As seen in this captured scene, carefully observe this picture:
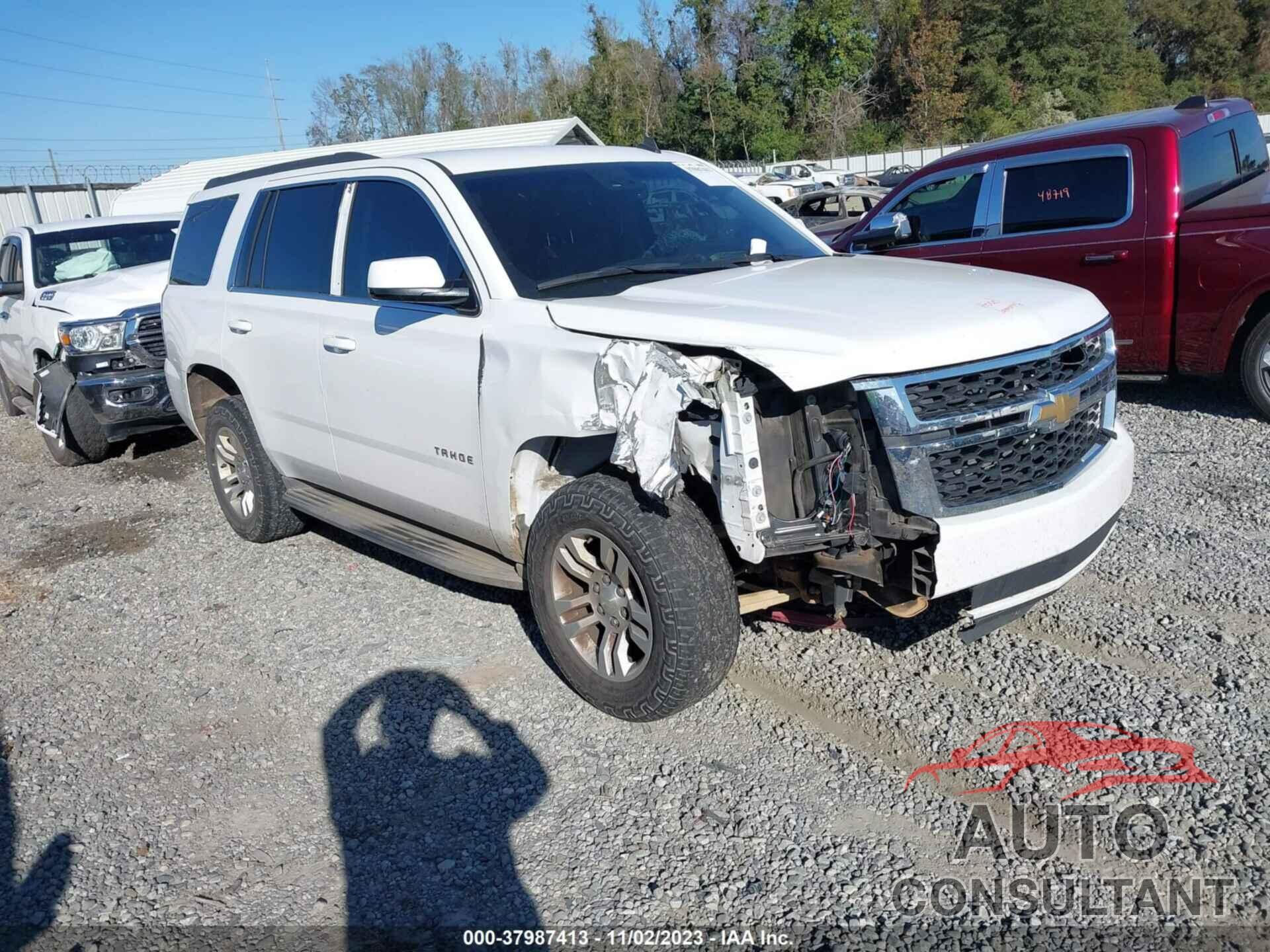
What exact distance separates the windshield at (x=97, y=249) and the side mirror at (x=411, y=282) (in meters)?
6.49

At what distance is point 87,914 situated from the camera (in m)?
3.02

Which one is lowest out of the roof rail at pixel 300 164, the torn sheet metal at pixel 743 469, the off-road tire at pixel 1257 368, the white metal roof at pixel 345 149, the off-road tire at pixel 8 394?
the off-road tire at pixel 1257 368

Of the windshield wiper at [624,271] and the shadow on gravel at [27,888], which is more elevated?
the windshield wiper at [624,271]

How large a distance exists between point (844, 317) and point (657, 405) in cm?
65

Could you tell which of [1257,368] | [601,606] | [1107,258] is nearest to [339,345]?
[601,606]

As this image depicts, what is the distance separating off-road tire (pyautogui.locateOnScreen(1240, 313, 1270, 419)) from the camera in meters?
6.33

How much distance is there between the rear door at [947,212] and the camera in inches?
302

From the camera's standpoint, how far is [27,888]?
316 centimetres

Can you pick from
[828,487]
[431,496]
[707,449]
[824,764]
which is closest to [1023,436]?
[828,487]

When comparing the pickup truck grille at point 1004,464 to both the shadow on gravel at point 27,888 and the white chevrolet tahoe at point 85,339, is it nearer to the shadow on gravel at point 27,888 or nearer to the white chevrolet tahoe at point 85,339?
the shadow on gravel at point 27,888

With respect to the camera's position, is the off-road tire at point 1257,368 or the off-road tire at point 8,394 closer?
the off-road tire at point 1257,368

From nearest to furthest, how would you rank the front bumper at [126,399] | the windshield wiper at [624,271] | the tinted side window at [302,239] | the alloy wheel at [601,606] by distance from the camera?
1. the alloy wheel at [601,606]
2. the windshield wiper at [624,271]
3. the tinted side window at [302,239]
4. the front bumper at [126,399]

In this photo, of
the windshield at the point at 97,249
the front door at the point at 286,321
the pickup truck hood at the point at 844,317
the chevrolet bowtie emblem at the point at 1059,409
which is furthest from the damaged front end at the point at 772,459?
the windshield at the point at 97,249

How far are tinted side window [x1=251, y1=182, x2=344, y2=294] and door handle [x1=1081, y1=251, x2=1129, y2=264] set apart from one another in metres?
4.98
